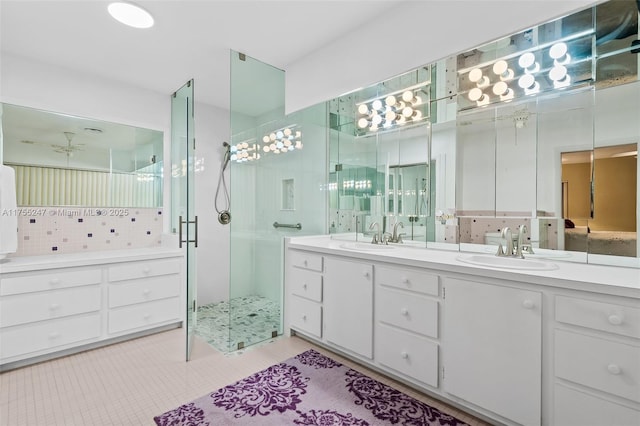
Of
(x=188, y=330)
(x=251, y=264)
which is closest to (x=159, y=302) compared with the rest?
(x=188, y=330)

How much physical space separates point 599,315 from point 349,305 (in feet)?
4.68

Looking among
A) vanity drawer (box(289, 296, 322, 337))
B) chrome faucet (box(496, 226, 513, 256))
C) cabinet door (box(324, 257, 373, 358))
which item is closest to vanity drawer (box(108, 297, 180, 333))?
vanity drawer (box(289, 296, 322, 337))

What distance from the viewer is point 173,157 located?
335 centimetres

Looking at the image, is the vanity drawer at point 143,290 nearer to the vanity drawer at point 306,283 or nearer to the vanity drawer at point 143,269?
the vanity drawer at point 143,269

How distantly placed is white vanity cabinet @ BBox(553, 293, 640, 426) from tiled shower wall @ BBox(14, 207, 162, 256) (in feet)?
11.8

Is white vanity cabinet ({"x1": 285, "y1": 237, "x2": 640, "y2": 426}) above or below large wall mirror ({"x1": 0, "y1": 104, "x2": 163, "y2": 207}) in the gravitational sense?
below

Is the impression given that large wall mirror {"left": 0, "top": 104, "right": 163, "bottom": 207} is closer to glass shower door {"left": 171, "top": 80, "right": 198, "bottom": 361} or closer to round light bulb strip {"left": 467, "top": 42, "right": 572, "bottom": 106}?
glass shower door {"left": 171, "top": 80, "right": 198, "bottom": 361}

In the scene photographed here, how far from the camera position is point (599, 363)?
1248 mm

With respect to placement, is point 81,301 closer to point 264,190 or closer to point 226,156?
point 264,190

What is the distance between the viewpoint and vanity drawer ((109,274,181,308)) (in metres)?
2.63

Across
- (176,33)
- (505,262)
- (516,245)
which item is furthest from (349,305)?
(176,33)

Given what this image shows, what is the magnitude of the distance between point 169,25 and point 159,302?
2.43m

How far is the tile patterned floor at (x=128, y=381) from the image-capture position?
171 cm

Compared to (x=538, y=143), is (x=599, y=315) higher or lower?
lower
